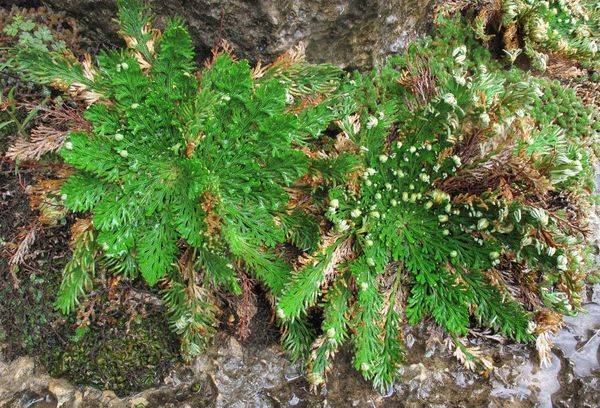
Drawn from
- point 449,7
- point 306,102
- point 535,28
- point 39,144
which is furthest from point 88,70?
point 535,28

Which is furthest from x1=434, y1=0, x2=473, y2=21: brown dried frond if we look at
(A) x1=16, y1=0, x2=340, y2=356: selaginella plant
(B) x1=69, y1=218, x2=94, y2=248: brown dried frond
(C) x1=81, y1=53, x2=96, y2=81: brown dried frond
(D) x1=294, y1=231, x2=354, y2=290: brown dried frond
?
(B) x1=69, y1=218, x2=94, y2=248: brown dried frond

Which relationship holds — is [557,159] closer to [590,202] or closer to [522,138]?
[522,138]

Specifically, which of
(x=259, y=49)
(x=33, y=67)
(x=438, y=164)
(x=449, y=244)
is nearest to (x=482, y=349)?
(x=449, y=244)

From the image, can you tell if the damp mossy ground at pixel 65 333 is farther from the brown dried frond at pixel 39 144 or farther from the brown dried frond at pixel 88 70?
the brown dried frond at pixel 88 70

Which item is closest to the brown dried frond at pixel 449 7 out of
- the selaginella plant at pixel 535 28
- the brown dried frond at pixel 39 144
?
the selaginella plant at pixel 535 28

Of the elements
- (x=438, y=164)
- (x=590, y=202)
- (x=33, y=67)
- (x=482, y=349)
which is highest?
(x=33, y=67)

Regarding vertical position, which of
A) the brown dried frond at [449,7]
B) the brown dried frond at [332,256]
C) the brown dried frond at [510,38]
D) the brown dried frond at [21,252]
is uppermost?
the brown dried frond at [449,7]

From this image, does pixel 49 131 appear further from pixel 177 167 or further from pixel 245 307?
pixel 245 307
